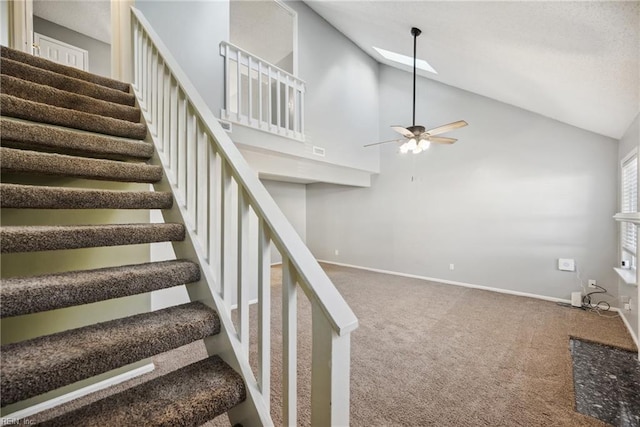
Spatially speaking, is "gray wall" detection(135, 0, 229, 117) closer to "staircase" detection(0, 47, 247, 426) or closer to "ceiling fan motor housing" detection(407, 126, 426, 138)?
"staircase" detection(0, 47, 247, 426)

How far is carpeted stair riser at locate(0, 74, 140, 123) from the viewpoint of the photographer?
169cm

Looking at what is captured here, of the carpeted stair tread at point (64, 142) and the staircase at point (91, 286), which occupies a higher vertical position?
the carpeted stair tread at point (64, 142)

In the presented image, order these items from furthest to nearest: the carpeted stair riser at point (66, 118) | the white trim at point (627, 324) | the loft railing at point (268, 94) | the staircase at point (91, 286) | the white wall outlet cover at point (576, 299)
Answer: the white wall outlet cover at point (576, 299)
the loft railing at point (268, 94)
the white trim at point (627, 324)
the carpeted stair riser at point (66, 118)
the staircase at point (91, 286)

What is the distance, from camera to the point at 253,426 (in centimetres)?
108

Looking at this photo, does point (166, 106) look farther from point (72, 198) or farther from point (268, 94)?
point (268, 94)

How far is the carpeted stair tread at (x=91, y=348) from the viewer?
0.83 meters

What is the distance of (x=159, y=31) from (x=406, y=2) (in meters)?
2.47

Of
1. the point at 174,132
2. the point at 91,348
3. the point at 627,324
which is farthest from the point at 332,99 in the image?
the point at 627,324

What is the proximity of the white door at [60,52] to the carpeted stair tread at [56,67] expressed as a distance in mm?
2774

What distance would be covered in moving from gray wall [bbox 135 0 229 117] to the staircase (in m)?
1.28

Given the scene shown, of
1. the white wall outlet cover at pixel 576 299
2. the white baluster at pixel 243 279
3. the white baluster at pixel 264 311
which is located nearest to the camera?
the white baluster at pixel 264 311

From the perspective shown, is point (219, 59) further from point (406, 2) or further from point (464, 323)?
point (464, 323)

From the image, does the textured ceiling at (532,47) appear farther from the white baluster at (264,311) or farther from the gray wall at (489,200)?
the white baluster at (264,311)

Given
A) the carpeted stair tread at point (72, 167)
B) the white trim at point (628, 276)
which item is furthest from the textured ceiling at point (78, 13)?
the white trim at point (628, 276)
